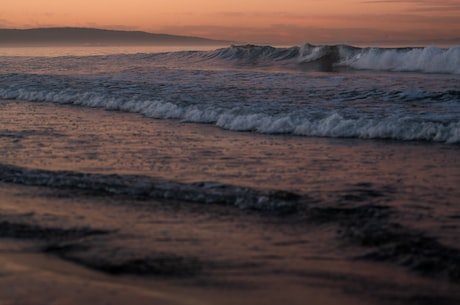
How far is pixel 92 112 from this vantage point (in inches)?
575

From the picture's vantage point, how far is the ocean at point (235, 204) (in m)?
4.17

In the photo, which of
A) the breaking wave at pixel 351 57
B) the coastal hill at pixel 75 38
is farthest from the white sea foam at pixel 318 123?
the coastal hill at pixel 75 38

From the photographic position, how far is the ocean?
4172mm

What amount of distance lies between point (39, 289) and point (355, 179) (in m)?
3.89

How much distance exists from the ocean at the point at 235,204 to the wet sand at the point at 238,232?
2cm

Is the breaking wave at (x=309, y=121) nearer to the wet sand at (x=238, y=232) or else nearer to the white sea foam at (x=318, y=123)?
the white sea foam at (x=318, y=123)

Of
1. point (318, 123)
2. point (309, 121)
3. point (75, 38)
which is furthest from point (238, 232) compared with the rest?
point (75, 38)

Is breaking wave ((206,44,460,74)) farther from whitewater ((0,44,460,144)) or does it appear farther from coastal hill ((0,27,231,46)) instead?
coastal hill ((0,27,231,46))

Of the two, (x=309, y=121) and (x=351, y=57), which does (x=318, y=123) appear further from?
(x=351, y=57)

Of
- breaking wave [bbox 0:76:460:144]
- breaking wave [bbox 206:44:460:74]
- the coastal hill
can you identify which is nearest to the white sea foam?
breaking wave [bbox 0:76:460:144]

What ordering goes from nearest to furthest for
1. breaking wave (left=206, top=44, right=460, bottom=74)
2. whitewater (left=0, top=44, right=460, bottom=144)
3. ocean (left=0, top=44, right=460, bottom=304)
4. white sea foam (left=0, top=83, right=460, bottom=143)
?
ocean (left=0, top=44, right=460, bottom=304), white sea foam (left=0, top=83, right=460, bottom=143), whitewater (left=0, top=44, right=460, bottom=144), breaking wave (left=206, top=44, right=460, bottom=74)

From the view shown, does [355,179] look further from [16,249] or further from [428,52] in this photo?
[428,52]

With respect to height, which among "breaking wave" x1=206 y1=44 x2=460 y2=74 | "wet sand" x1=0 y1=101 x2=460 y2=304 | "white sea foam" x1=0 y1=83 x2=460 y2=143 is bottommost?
"wet sand" x1=0 y1=101 x2=460 y2=304

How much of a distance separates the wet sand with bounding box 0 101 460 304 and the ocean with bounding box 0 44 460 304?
0.02 meters
